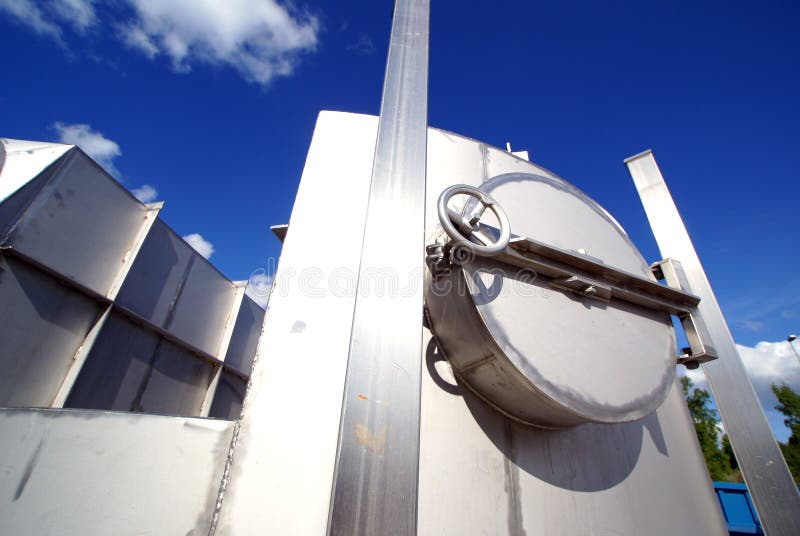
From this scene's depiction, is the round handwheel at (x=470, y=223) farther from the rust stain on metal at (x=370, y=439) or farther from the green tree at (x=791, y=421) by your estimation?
the green tree at (x=791, y=421)

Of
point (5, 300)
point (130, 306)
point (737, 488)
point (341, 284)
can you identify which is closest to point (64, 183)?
point (5, 300)

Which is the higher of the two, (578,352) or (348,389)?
(578,352)

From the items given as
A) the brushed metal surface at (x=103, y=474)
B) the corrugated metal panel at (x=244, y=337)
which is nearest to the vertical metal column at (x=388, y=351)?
the brushed metal surface at (x=103, y=474)

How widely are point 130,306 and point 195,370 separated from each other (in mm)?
1373

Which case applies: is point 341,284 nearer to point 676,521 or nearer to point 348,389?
point 348,389

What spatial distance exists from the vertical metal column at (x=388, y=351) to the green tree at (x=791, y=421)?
77.1 ft

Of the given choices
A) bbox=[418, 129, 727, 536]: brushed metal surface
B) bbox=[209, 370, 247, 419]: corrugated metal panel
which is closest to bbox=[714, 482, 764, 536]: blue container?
bbox=[418, 129, 727, 536]: brushed metal surface

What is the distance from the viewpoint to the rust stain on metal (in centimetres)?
79

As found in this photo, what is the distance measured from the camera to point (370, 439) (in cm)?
80

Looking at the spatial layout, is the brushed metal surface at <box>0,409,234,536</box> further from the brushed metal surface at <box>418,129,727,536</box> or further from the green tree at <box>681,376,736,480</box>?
the green tree at <box>681,376,736,480</box>

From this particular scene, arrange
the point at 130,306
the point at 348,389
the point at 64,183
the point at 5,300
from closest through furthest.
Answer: the point at 348,389 < the point at 5,300 < the point at 64,183 < the point at 130,306

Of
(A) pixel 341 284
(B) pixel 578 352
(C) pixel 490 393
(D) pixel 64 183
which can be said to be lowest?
(C) pixel 490 393

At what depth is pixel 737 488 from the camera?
22.5ft

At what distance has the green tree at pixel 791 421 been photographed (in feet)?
51.6
